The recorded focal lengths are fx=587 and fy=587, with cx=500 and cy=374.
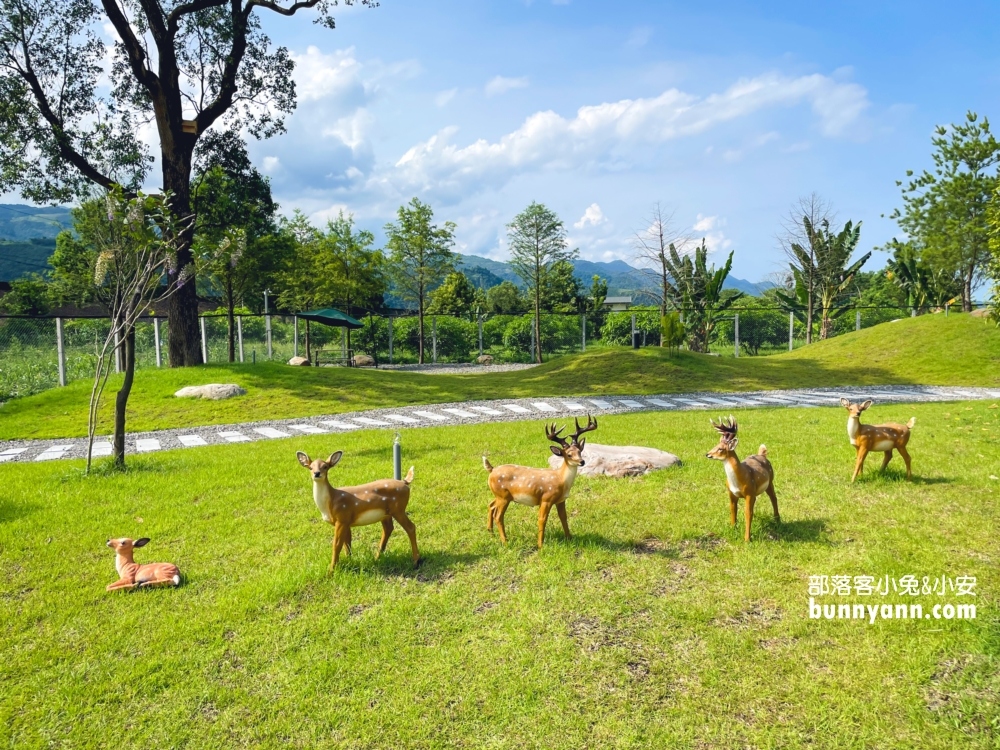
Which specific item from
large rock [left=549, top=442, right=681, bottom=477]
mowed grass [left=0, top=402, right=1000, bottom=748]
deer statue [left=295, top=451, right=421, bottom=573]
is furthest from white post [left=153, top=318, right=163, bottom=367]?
deer statue [left=295, top=451, right=421, bottom=573]

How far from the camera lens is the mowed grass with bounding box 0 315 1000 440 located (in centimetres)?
1483

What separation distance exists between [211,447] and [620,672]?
31.1 ft

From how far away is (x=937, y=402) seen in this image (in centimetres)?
1462

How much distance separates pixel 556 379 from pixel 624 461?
39.5ft

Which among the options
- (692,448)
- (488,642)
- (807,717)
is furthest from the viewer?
(692,448)

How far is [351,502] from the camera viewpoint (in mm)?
4836

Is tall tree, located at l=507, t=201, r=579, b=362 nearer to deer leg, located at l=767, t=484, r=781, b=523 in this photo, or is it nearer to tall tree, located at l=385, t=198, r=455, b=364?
tall tree, located at l=385, t=198, r=455, b=364

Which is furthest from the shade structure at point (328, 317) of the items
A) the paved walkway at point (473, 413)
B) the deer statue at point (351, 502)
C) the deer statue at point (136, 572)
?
the deer statue at point (351, 502)

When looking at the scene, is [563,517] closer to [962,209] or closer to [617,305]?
[962,209]

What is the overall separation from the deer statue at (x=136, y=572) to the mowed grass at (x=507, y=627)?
0.09 m

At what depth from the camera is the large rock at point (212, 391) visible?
15930 mm

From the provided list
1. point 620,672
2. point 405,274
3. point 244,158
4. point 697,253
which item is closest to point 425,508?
point 620,672

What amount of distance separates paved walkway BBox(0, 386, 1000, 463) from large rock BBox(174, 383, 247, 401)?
2.62m

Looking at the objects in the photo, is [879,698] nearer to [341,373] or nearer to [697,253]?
[341,373]
